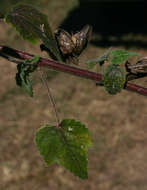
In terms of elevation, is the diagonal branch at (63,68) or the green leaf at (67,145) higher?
the diagonal branch at (63,68)

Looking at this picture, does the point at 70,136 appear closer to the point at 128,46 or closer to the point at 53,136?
the point at 53,136

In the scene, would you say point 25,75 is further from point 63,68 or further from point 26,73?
point 63,68

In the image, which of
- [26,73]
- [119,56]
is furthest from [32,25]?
[119,56]

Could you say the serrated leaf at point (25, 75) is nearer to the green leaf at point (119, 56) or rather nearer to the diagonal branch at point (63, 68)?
the diagonal branch at point (63, 68)

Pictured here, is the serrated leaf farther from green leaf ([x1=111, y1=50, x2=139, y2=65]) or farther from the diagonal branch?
green leaf ([x1=111, y1=50, x2=139, y2=65])

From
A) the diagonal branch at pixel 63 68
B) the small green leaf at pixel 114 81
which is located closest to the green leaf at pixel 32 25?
the diagonal branch at pixel 63 68

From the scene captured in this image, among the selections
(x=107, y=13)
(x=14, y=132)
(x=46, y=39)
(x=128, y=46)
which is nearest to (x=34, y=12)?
(x=46, y=39)

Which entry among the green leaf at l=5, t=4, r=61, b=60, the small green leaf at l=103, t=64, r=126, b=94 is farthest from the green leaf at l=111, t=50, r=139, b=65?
the green leaf at l=5, t=4, r=61, b=60
